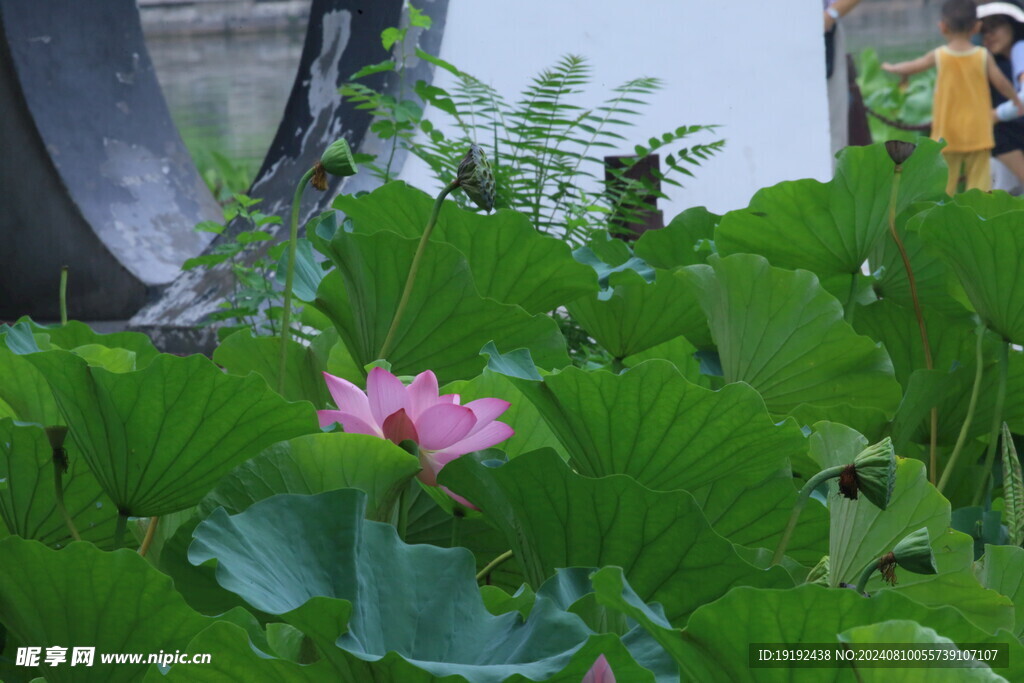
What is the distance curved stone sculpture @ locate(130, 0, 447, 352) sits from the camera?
1.93 m

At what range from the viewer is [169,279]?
2.31 metres

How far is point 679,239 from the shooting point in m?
0.77

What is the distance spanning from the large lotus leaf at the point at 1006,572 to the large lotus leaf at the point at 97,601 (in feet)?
0.93

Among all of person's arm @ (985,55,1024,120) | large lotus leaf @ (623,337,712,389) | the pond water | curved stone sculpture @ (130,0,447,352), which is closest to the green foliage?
curved stone sculpture @ (130,0,447,352)

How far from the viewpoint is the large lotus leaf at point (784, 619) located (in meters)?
0.28

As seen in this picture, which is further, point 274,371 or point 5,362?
point 274,371

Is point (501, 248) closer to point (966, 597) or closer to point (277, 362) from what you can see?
point (277, 362)

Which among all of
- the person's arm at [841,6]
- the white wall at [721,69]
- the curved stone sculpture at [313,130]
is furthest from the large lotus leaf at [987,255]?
the person's arm at [841,6]

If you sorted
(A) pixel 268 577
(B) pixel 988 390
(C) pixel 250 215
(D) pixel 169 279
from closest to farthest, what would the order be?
(A) pixel 268 577 → (B) pixel 988 390 → (C) pixel 250 215 → (D) pixel 169 279

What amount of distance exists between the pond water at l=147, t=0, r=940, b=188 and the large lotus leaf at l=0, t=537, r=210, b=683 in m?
15.4

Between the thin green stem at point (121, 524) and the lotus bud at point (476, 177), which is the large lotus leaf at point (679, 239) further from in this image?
the thin green stem at point (121, 524)

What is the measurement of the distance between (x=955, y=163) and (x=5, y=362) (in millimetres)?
5654

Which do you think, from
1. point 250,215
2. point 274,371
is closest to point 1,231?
point 250,215

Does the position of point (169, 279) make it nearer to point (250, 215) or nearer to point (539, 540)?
point (250, 215)
